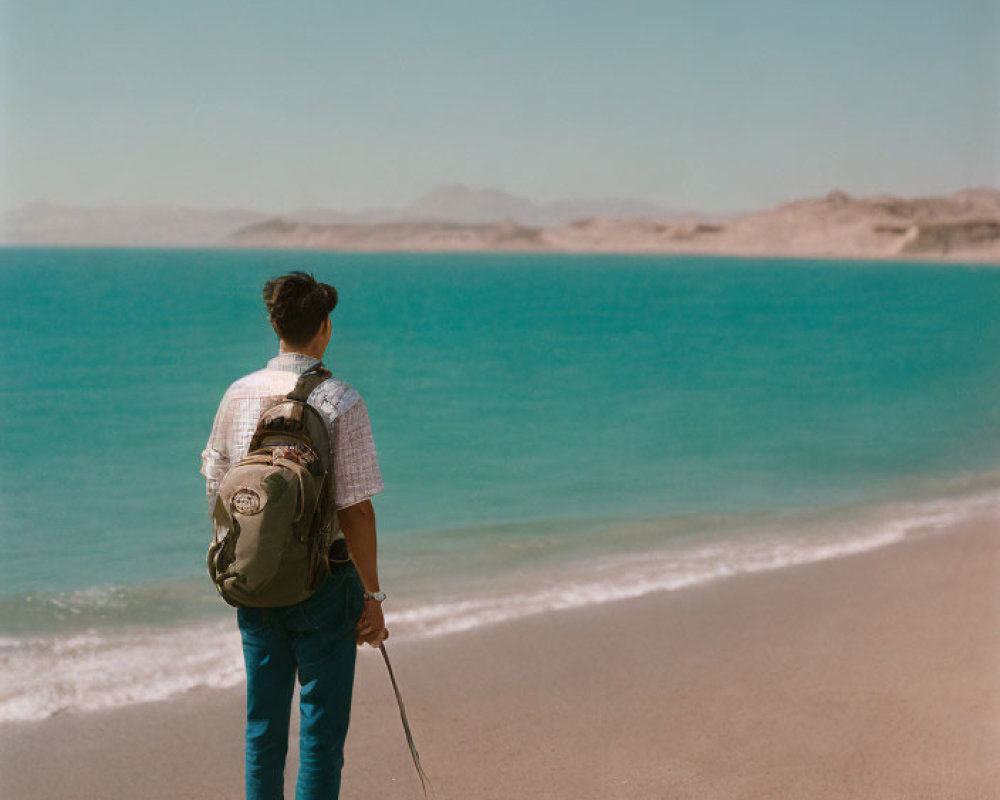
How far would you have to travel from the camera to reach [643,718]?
4.03 meters

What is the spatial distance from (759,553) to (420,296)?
6031 cm

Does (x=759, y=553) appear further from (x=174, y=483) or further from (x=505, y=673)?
(x=174, y=483)

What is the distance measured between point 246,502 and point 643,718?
229cm

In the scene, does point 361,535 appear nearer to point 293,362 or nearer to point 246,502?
point 246,502

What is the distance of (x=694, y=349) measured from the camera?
1230 inches

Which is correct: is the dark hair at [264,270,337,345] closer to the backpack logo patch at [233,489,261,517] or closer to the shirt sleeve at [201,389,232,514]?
the shirt sleeve at [201,389,232,514]

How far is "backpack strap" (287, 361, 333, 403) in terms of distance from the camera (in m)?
2.36

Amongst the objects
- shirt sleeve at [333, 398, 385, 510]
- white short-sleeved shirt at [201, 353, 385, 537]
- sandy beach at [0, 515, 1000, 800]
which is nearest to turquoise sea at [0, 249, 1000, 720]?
sandy beach at [0, 515, 1000, 800]

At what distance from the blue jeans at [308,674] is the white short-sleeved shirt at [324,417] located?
22 cm

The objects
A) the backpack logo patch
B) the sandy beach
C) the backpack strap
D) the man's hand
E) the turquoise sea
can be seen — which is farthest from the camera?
the turquoise sea

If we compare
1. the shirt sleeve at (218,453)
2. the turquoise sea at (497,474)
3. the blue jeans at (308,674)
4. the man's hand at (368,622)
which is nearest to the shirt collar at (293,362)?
the shirt sleeve at (218,453)

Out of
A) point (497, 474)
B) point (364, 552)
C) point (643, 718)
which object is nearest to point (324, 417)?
point (364, 552)

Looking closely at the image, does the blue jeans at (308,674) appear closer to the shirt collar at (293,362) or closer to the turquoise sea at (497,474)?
the shirt collar at (293,362)

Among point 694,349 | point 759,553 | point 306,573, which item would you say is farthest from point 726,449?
point 694,349
